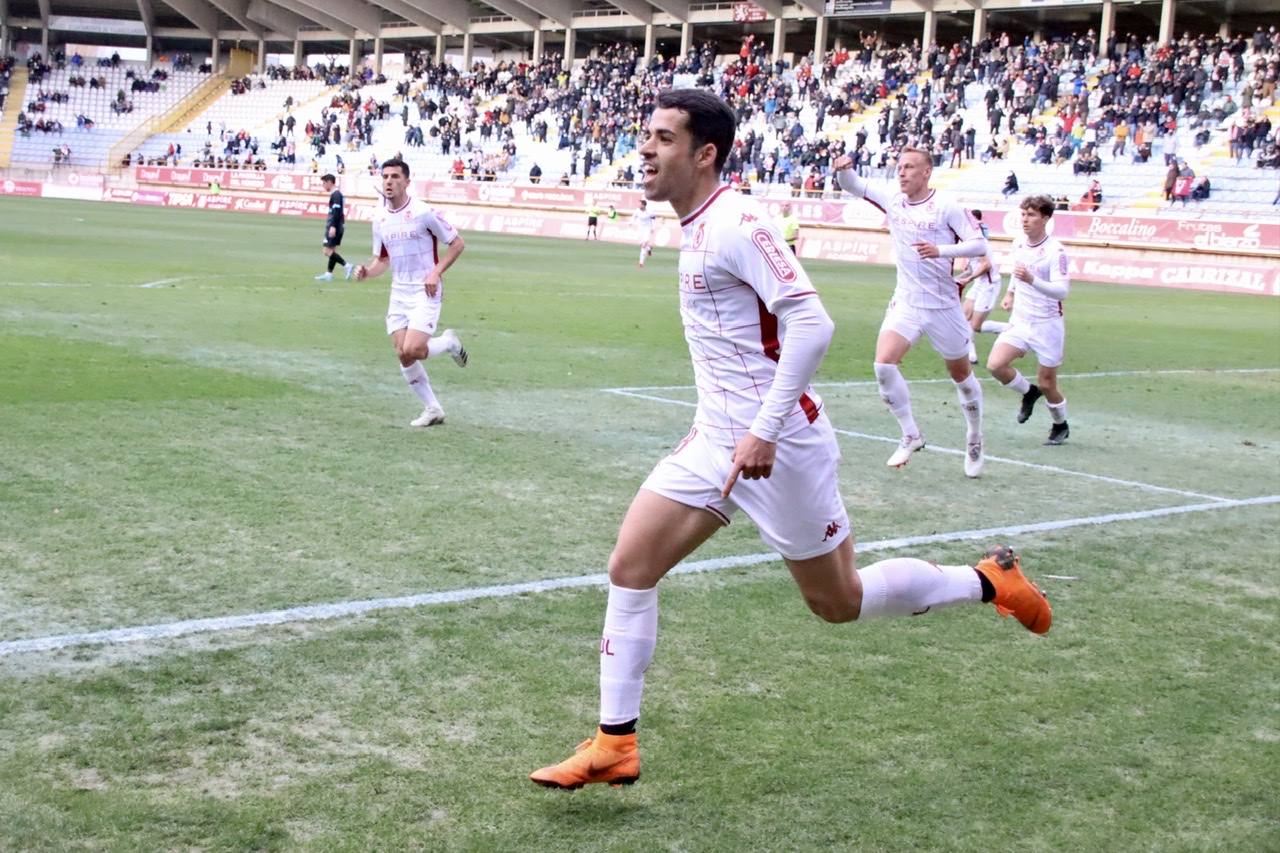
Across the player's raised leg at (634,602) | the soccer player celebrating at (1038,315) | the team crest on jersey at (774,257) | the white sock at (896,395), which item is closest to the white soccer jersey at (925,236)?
the white sock at (896,395)

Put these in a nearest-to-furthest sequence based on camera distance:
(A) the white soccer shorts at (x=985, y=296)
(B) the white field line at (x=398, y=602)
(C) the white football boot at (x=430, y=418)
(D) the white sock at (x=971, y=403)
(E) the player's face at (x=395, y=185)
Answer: (B) the white field line at (x=398, y=602) → (D) the white sock at (x=971, y=403) → (C) the white football boot at (x=430, y=418) → (E) the player's face at (x=395, y=185) → (A) the white soccer shorts at (x=985, y=296)

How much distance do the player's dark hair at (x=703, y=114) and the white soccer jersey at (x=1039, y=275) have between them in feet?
24.9

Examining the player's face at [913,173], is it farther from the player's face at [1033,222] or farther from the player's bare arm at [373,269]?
the player's bare arm at [373,269]

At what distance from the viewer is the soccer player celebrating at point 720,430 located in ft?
14.0

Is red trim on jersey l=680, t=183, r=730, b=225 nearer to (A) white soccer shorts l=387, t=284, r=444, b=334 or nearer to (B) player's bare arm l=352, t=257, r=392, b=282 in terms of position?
(A) white soccer shorts l=387, t=284, r=444, b=334

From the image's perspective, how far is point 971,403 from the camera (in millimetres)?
10117

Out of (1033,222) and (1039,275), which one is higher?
(1033,222)

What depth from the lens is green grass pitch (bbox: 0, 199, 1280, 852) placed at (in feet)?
13.5

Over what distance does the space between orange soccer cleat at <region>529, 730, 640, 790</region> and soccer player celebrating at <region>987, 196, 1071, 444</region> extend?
26.1 feet

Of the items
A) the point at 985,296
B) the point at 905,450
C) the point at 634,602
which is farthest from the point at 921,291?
the point at 985,296

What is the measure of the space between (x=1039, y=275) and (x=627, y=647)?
8.40 m

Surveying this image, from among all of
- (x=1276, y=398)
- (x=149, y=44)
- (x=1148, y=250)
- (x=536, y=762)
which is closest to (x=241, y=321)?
(x=1276, y=398)

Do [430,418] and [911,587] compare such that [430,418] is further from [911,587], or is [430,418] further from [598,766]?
[598,766]

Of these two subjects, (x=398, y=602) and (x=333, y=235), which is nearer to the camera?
(x=398, y=602)
